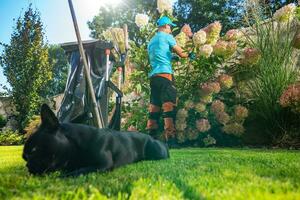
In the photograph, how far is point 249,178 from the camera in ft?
7.48

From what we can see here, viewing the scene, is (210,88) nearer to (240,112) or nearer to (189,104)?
(189,104)

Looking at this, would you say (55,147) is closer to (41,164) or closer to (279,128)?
(41,164)

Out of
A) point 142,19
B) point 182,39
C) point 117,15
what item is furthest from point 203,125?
point 117,15

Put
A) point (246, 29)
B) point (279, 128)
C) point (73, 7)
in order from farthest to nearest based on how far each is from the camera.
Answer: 1. point (246, 29)
2. point (279, 128)
3. point (73, 7)

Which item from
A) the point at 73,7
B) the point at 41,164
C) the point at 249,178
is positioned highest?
the point at 73,7

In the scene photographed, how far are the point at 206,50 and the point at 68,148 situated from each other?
3667 millimetres

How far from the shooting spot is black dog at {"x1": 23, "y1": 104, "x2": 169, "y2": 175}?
2488 mm

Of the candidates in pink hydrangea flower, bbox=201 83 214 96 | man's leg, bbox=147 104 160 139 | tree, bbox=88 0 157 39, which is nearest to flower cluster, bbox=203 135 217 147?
pink hydrangea flower, bbox=201 83 214 96

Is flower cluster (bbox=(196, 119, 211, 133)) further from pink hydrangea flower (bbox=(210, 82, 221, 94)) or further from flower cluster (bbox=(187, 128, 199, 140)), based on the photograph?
pink hydrangea flower (bbox=(210, 82, 221, 94))

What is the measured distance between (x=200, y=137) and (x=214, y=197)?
4.51 metres

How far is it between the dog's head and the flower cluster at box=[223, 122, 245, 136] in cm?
365

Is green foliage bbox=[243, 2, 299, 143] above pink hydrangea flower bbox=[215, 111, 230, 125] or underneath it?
above

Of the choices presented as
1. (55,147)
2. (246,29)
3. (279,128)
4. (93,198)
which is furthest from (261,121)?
(93,198)

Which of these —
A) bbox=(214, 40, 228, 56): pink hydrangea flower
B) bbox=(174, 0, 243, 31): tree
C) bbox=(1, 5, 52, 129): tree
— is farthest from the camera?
bbox=(174, 0, 243, 31): tree
